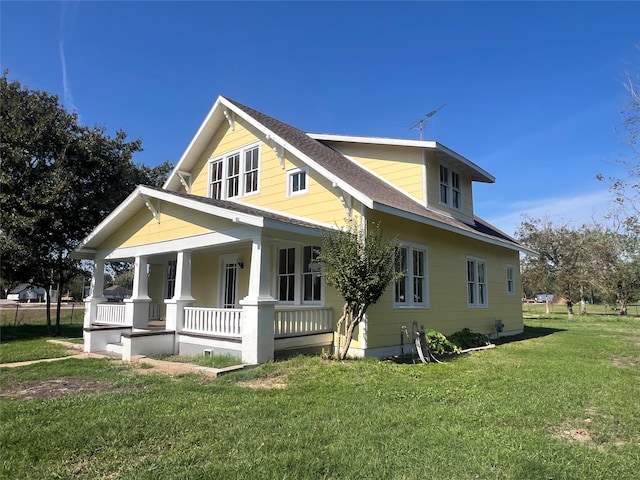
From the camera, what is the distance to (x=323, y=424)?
4699 millimetres

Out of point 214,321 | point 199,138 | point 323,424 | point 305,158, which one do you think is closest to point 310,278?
point 214,321

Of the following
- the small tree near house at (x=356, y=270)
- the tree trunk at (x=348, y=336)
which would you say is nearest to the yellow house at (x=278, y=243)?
the tree trunk at (x=348, y=336)

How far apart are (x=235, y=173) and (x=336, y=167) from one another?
12.1 feet

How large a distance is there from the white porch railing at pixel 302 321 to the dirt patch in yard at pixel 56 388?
132 inches

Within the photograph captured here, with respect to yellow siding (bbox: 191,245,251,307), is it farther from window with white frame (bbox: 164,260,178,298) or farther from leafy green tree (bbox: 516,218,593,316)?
leafy green tree (bbox: 516,218,593,316)

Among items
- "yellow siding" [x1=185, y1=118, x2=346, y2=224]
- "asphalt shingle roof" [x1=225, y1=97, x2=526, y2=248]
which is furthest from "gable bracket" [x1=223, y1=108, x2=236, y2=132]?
"asphalt shingle roof" [x1=225, y1=97, x2=526, y2=248]

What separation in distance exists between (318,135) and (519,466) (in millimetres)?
12786

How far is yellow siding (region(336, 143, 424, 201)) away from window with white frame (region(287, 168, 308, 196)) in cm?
334

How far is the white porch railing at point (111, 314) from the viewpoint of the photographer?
1209 cm

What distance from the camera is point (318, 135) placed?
15.0 meters

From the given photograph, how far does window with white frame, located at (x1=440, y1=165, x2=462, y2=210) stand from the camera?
13758 millimetres

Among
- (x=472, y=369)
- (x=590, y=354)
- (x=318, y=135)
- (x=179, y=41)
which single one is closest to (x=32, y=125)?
(x=179, y=41)

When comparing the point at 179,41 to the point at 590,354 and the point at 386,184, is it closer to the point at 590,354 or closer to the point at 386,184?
the point at 386,184

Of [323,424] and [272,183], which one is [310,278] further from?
[323,424]
